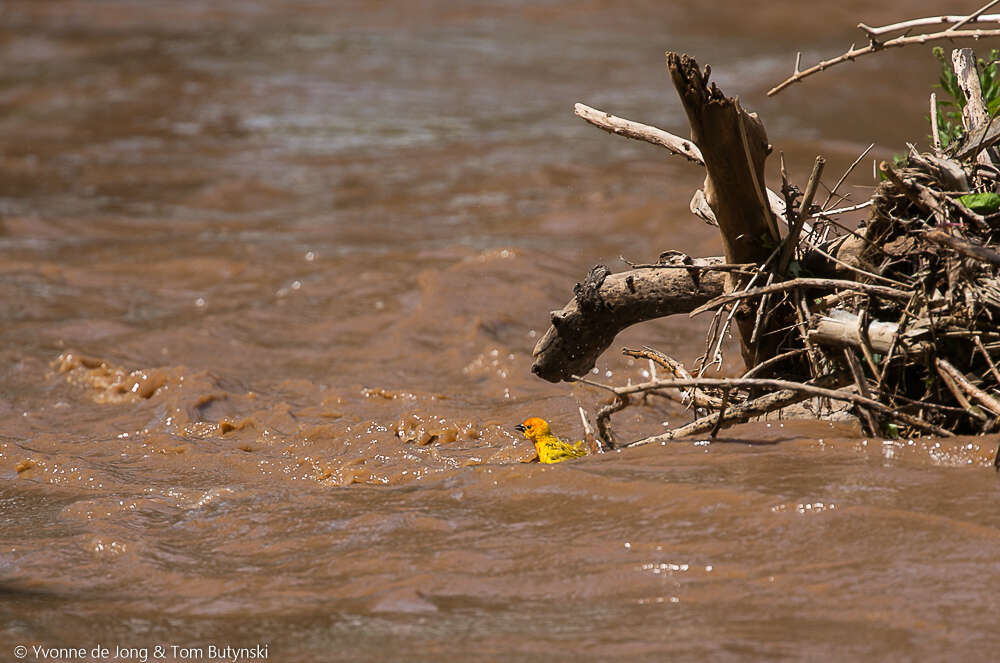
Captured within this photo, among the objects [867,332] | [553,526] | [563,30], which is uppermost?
[563,30]

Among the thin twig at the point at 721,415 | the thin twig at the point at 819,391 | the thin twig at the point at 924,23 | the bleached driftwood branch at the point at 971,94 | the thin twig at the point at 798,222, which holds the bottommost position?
the thin twig at the point at 721,415

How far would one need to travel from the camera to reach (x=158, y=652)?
2947mm

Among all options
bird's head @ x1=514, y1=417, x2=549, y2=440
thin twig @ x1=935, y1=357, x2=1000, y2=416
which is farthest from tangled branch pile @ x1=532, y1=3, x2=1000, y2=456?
bird's head @ x1=514, y1=417, x2=549, y2=440

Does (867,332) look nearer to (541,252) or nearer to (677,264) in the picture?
(677,264)

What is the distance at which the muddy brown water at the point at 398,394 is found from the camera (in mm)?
3018

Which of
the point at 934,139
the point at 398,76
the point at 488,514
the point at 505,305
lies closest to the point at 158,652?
the point at 488,514

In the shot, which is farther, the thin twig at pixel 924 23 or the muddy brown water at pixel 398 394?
the thin twig at pixel 924 23

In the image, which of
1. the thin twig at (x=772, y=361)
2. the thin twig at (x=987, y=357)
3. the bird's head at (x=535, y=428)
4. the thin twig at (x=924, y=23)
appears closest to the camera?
the thin twig at (x=987, y=357)

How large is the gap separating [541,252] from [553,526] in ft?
18.0

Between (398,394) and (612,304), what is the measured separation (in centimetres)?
217

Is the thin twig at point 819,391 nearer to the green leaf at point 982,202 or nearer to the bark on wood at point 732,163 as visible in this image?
the bark on wood at point 732,163

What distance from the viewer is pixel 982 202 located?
143 inches

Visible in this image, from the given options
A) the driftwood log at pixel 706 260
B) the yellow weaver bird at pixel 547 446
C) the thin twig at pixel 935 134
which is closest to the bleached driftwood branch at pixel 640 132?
the driftwood log at pixel 706 260

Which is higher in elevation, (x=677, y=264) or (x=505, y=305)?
(x=677, y=264)
